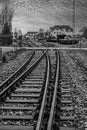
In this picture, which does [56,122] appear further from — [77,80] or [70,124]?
[77,80]

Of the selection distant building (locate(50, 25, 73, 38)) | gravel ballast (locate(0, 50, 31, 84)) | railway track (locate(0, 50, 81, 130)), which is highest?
distant building (locate(50, 25, 73, 38))

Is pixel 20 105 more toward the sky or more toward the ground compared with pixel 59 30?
more toward the ground

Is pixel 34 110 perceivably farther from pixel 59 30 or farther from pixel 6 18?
pixel 59 30

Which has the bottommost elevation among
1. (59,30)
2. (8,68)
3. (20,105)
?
(20,105)

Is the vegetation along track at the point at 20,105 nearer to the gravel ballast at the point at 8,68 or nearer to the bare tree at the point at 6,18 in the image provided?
the gravel ballast at the point at 8,68

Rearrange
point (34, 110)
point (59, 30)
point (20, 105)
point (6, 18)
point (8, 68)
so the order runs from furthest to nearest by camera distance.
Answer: point (59, 30), point (6, 18), point (8, 68), point (20, 105), point (34, 110)

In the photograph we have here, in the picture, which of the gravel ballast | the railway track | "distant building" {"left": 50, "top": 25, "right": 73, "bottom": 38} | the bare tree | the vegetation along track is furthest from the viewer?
"distant building" {"left": 50, "top": 25, "right": 73, "bottom": 38}

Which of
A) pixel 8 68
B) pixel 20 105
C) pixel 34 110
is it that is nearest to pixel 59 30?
pixel 8 68

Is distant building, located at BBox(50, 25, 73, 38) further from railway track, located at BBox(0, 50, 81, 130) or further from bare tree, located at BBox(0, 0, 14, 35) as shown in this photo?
railway track, located at BBox(0, 50, 81, 130)

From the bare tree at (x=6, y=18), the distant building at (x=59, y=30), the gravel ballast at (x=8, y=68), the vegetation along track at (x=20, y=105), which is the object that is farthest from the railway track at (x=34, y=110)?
the distant building at (x=59, y=30)

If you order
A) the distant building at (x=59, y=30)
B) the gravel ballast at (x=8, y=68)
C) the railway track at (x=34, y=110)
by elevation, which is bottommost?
the railway track at (x=34, y=110)

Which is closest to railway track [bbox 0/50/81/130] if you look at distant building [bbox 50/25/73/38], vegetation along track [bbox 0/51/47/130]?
vegetation along track [bbox 0/51/47/130]

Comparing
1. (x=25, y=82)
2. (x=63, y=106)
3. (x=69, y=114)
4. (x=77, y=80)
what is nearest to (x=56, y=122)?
(x=69, y=114)

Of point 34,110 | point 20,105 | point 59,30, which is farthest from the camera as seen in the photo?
point 59,30
